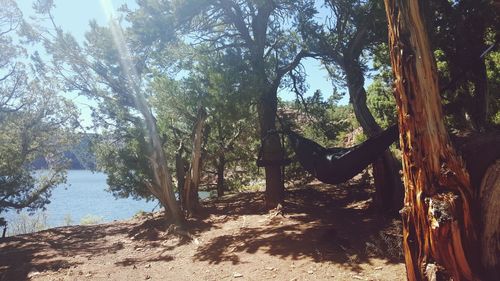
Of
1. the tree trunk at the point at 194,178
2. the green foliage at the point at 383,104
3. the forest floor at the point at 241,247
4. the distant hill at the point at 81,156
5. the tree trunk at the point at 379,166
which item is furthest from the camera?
the distant hill at the point at 81,156

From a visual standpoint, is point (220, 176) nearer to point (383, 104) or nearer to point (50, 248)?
point (383, 104)

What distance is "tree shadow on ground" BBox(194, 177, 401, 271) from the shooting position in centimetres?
406

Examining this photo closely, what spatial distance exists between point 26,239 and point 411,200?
790 centimetres

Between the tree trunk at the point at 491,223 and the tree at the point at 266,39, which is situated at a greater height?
the tree at the point at 266,39

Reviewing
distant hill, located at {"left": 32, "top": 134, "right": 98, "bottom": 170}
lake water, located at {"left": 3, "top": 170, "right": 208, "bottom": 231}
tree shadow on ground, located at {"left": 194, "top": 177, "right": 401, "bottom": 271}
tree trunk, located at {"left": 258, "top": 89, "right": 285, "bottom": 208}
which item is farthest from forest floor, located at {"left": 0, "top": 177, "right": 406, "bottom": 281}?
lake water, located at {"left": 3, "top": 170, "right": 208, "bottom": 231}

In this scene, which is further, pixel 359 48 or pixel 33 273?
pixel 359 48

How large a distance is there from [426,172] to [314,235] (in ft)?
8.17

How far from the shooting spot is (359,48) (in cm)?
576

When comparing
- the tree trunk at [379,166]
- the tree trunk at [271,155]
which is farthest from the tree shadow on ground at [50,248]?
the tree trunk at [379,166]

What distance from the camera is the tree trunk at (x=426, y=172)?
2.36 meters

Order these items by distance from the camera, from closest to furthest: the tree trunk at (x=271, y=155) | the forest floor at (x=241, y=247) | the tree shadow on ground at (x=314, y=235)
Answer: the forest floor at (x=241, y=247)
the tree shadow on ground at (x=314, y=235)
the tree trunk at (x=271, y=155)

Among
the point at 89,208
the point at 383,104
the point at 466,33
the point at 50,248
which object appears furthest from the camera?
the point at 89,208

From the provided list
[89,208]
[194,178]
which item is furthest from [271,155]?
[89,208]

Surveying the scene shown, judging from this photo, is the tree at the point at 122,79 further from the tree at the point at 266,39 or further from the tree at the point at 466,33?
the tree at the point at 466,33
